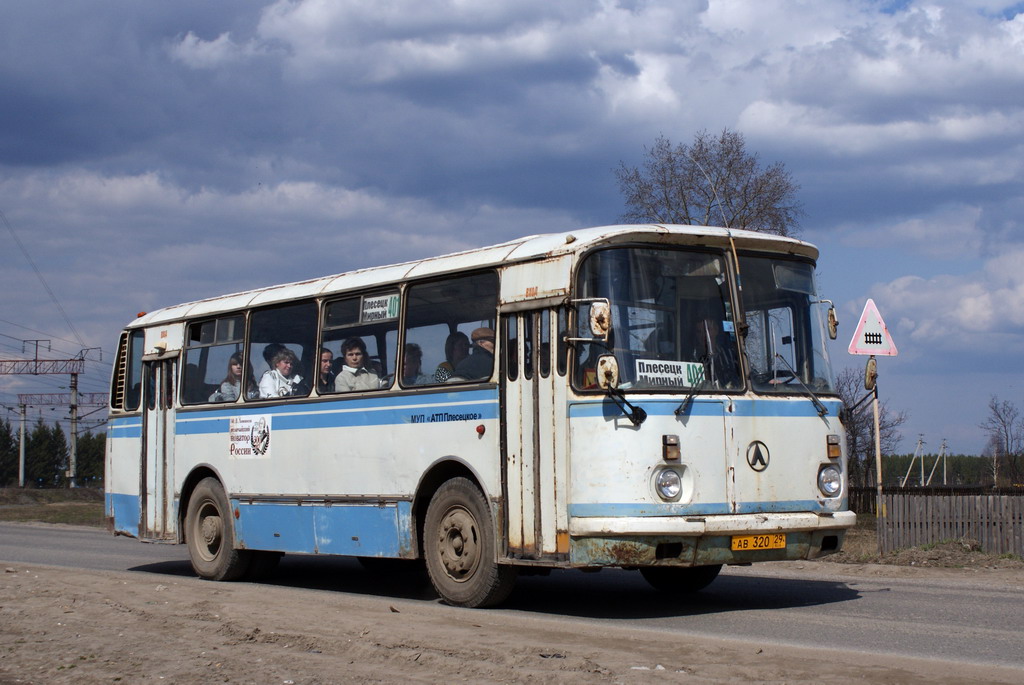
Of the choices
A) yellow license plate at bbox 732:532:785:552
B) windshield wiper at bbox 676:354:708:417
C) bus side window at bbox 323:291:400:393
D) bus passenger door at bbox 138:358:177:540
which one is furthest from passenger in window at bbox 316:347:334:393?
yellow license plate at bbox 732:532:785:552

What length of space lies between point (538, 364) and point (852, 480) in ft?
124

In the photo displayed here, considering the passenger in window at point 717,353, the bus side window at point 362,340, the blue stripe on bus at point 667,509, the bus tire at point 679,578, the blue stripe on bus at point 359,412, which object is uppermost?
the bus side window at point 362,340

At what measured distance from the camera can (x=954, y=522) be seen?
17.8 m

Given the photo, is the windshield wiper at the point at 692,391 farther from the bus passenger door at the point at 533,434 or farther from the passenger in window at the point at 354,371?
the passenger in window at the point at 354,371

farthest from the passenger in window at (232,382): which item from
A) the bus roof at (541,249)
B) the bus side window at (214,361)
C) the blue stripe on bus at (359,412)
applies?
the bus roof at (541,249)

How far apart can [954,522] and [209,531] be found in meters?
9.86

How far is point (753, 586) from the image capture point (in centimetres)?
1354

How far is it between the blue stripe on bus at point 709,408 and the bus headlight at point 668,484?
0.46m

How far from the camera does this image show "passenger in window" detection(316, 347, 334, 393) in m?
13.6

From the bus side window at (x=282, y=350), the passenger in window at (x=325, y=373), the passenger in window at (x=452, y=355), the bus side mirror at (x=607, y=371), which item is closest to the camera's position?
the bus side mirror at (x=607, y=371)

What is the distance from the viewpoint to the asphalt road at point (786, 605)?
9.20m

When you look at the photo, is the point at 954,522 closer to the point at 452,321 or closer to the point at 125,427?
the point at 452,321

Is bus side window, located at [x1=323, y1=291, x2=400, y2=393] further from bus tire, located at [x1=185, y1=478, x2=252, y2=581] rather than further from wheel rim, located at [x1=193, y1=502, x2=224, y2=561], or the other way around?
wheel rim, located at [x1=193, y1=502, x2=224, y2=561]

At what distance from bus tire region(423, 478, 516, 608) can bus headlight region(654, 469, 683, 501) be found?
1622mm
